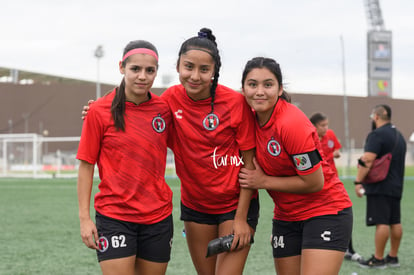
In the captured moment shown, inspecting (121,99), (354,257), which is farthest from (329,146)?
(121,99)

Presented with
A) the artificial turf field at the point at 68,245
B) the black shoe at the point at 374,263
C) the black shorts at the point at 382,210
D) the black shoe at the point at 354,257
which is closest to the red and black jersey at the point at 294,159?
the artificial turf field at the point at 68,245

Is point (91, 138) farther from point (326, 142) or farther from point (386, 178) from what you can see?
point (386, 178)

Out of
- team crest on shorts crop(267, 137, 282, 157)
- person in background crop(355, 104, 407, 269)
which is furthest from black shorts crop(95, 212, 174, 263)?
person in background crop(355, 104, 407, 269)

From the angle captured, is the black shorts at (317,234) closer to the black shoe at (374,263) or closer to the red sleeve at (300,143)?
the red sleeve at (300,143)

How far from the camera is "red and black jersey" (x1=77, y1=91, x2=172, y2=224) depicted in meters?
3.54

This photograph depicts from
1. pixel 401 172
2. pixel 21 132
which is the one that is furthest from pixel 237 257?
pixel 21 132

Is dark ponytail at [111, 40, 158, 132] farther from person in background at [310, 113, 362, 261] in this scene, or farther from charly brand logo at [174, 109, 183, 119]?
person in background at [310, 113, 362, 261]

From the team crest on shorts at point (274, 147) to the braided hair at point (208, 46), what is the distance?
0.45 metres

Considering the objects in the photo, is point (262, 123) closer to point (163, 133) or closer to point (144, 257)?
point (163, 133)

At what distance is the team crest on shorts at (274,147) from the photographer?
3668 millimetres

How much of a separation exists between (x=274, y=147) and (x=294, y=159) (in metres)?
0.15

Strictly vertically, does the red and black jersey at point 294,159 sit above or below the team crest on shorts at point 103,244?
above

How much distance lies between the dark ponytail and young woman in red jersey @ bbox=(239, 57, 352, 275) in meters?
0.71

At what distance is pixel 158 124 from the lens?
368 centimetres
